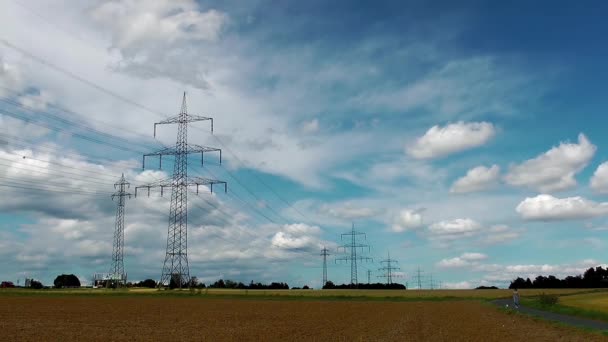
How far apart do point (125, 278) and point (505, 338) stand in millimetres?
105419

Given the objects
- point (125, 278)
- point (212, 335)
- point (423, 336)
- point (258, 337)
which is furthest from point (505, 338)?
point (125, 278)

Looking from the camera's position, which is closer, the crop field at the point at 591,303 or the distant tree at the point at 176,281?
the crop field at the point at 591,303

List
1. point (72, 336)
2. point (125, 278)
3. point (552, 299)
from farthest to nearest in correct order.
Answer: point (125, 278), point (552, 299), point (72, 336)

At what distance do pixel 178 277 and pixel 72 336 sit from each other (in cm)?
5982

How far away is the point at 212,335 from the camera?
107 feet

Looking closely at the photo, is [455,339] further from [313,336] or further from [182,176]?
[182,176]

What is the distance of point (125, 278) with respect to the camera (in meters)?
126

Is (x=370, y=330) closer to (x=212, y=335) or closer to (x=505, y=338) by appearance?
(x=505, y=338)

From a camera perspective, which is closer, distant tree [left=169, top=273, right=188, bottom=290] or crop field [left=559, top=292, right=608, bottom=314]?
crop field [left=559, top=292, right=608, bottom=314]

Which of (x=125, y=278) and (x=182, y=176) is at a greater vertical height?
(x=182, y=176)

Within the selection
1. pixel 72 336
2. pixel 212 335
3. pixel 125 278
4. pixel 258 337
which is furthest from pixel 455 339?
pixel 125 278

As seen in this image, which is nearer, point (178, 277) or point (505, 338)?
point (505, 338)

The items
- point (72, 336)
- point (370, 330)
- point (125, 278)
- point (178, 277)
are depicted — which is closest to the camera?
point (72, 336)

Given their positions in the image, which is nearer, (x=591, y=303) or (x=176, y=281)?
(x=591, y=303)
